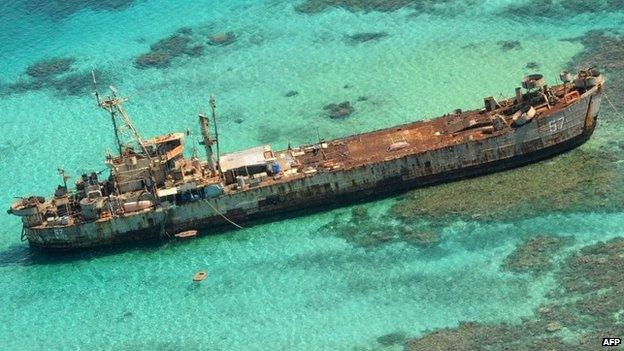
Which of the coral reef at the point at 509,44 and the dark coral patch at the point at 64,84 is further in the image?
the dark coral patch at the point at 64,84

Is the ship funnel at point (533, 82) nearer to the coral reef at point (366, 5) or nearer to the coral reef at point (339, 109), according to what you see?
the coral reef at point (339, 109)

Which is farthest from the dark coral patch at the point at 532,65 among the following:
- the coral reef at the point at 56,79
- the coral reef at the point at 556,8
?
the coral reef at the point at 56,79

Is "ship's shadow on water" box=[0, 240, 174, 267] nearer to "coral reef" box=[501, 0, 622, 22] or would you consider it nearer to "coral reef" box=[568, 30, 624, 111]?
"coral reef" box=[568, 30, 624, 111]

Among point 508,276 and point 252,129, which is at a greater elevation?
point 252,129

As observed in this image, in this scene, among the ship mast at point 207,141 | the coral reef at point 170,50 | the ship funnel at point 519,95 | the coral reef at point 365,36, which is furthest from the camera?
the coral reef at point 170,50

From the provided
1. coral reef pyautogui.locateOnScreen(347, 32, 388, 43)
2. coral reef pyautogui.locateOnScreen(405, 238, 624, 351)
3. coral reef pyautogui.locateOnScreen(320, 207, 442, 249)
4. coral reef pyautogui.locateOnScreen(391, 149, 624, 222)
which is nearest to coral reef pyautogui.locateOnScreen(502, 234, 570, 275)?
coral reef pyautogui.locateOnScreen(405, 238, 624, 351)

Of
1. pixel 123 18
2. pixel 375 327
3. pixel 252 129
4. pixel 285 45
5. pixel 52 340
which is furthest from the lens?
pixel 123 18

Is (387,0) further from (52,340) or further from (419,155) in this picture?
(52,340)

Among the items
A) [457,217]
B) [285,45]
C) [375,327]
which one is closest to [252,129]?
[285,45]
